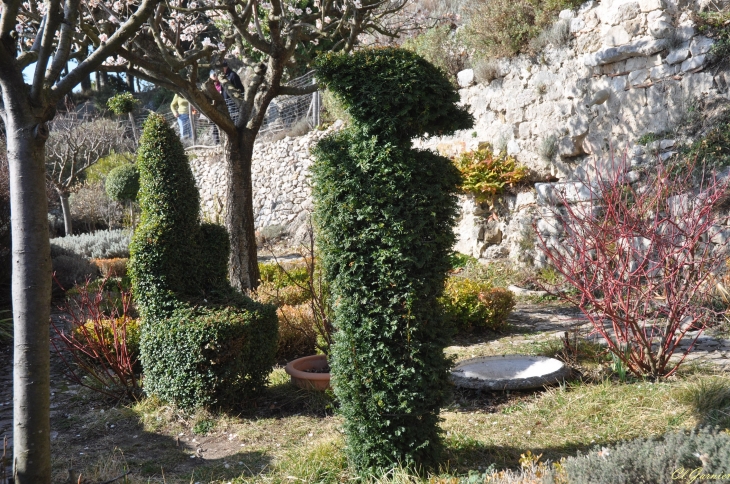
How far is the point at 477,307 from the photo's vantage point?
6.54 metres

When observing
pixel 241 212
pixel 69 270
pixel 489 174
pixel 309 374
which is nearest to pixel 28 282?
pixel 309 374

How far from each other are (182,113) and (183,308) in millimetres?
14293

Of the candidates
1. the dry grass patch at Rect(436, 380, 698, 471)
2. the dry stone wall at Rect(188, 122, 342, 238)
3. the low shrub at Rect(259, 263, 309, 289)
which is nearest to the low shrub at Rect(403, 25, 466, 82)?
the dry stone wall at Rect(188, 122, 342, 238)

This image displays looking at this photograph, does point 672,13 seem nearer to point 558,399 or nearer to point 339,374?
point 558,399

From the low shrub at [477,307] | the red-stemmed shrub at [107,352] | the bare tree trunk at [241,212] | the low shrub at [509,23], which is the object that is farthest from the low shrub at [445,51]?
the red-stemmed shrub at [107,352]

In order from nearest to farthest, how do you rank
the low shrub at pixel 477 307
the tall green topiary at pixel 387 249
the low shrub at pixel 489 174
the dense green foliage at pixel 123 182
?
the tall green topiary at pixel 387 249 < the low shrub at pixel 477 307 < the low shrub at pixel 489 174 < the dense green foliage at pixel 123 182

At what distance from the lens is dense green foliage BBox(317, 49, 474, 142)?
10.3 feet

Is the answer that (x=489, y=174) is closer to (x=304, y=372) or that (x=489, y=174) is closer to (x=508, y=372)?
(x=508, y=372)

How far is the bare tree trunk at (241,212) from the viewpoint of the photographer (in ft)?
23.6

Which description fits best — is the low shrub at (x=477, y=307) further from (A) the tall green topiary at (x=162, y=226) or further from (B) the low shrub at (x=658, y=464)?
(B) the low shrub at (x=658, y=464)

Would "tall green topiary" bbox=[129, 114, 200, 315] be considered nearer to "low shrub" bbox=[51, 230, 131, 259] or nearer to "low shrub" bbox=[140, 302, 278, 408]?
"low shrub" bbox=[140, 302, 278, 408]

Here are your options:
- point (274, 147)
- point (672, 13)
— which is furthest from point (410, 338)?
point (274, 147)

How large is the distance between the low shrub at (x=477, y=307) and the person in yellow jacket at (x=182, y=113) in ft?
41.6

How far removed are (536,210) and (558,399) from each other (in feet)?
16.4
